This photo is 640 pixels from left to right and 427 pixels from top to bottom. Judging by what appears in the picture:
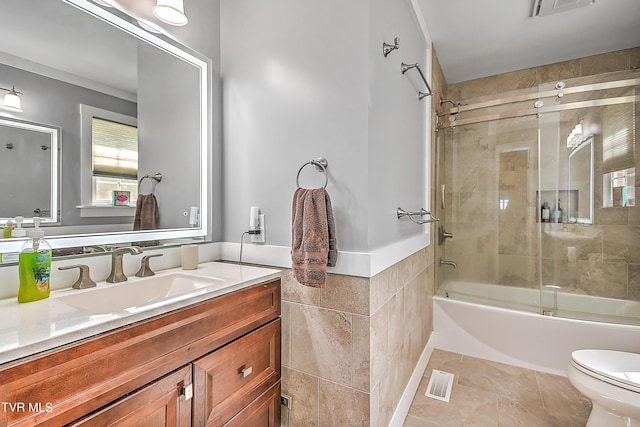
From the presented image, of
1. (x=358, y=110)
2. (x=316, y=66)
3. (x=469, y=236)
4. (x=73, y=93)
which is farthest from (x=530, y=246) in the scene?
(x=73, y=93)

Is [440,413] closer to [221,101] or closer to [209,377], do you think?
[209,377]

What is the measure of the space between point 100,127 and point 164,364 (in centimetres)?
101

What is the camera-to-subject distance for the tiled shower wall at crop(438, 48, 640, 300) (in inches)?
92.1

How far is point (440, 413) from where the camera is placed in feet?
5.64

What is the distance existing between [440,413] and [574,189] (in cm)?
202

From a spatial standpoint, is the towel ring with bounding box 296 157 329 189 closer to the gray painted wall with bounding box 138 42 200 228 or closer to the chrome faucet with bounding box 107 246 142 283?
the gray painted wall with bounding box 138 42 200 228

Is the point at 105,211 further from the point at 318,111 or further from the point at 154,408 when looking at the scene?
the point at 318,111

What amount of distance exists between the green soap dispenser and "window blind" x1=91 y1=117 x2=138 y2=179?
1.27 feet

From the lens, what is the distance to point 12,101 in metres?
1.03

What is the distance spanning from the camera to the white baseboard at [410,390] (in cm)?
157

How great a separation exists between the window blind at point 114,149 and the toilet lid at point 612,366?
2.31 metres

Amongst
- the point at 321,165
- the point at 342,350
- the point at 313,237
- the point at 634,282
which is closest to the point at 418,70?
the point at 321,165

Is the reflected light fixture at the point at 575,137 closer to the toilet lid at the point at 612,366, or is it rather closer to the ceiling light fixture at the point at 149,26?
the toilet lid at the point at 612,366

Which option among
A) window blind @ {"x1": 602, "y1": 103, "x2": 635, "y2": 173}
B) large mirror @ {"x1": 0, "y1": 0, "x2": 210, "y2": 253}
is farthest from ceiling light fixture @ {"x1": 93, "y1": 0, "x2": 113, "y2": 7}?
window blind @ {"x1": 602, "y1": 103, "x2": 635, "y2": 173}
